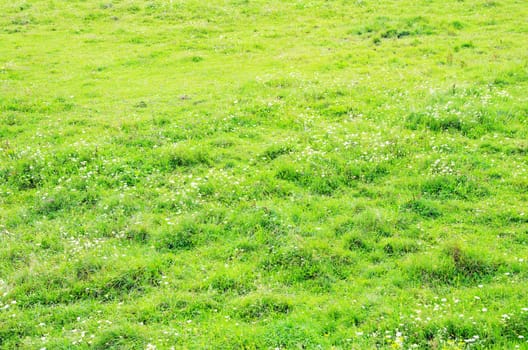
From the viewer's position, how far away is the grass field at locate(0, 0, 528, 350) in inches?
332

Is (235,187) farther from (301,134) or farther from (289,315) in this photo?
(289,315)

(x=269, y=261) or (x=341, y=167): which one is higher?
(x=341, y=167)

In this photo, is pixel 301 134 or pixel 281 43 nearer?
pixel 301 134

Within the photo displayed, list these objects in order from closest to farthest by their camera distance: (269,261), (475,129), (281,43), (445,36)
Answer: (269,261), (475,129), (445,36), (281,43)

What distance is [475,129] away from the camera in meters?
14.0

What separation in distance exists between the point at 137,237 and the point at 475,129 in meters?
9.16

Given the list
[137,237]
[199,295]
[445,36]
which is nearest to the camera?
[199,295]

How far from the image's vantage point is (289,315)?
336 inches

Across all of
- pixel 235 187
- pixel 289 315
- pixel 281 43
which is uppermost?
pixel 281 43

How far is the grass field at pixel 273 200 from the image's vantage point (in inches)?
332

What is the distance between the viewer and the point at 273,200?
11859 mm

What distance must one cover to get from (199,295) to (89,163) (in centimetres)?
657

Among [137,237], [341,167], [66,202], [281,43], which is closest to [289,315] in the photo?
[137,237]

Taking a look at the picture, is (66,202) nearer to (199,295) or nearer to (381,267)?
(199,295)
